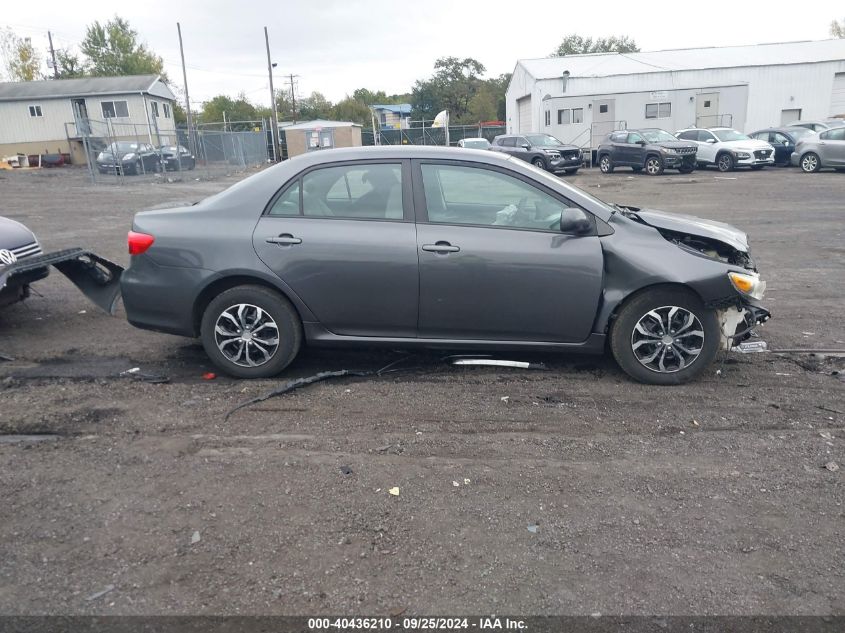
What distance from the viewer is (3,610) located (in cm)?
273

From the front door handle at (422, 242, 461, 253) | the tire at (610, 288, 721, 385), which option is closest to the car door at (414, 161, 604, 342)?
the front door handle at (422, 242, 461, 253)

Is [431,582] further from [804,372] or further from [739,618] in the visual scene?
[804,372]

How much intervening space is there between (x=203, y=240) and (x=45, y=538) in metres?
2.40

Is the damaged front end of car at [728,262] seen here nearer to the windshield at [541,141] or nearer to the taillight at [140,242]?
the taillight at [140,242]

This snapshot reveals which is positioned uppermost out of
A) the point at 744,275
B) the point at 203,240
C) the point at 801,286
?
the point at 203,240

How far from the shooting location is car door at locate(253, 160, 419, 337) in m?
4.85

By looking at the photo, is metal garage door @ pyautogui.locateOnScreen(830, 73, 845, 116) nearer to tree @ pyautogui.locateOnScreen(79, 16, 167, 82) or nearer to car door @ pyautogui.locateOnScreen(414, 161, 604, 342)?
car door @ pyautogui.locateOnScreen(414, 161, 604, 342)

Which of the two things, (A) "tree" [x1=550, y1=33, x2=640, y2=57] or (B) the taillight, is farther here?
(A) "tree" [x1=550, y1=33, x2=640, y2=57]

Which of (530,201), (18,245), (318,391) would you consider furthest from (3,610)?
(18,245)

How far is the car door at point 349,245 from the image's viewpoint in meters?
4.85

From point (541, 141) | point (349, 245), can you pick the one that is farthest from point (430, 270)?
point (541, 141)

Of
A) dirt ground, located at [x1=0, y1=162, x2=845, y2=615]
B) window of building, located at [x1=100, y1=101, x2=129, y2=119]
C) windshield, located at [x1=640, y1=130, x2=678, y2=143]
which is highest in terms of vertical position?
window of building, located at [x1=100, y1=101, x2=129, y2=119]

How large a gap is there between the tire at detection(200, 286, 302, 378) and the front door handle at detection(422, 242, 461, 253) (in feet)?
3.66

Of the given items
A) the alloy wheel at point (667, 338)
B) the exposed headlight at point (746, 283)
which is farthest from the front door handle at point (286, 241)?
the exposed headlight at point (746, 283)
